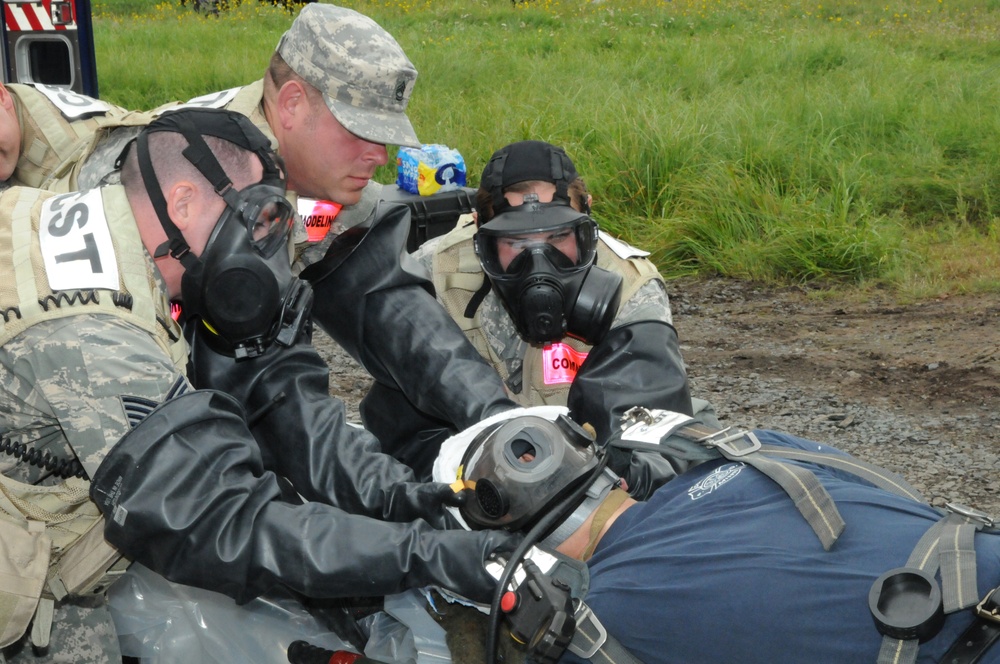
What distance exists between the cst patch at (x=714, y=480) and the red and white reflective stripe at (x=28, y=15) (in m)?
4.51

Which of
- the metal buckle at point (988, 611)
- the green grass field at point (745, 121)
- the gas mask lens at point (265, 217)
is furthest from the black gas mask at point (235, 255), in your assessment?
the green grass field at point (745, 121)

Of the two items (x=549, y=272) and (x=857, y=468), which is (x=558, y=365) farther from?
(x=857, y=468)

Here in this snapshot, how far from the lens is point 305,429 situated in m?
2.74

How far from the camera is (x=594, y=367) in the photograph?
312 centimetres

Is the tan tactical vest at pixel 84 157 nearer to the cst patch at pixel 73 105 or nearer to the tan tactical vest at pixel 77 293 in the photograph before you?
the cst patch at pixel 73 105

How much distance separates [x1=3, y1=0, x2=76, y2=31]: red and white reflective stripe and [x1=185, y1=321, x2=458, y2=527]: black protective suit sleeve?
3.33m

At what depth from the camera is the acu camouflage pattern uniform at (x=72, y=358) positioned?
206 cm

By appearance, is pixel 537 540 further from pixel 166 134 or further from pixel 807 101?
pixel 807 101

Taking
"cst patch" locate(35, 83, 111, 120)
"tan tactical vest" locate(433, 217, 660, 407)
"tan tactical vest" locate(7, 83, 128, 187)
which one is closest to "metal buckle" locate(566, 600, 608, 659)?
"tan tactical vest" locate(433, 217, 660, 407)

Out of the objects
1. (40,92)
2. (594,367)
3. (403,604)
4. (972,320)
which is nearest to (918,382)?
(972,320)

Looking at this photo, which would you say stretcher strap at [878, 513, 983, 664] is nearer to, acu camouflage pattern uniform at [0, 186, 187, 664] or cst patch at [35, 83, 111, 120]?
acu camouflage pattern uniform at [0, 186, 187, 664]

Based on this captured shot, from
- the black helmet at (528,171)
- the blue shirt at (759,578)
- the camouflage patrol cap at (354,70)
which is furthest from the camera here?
the black helmet at (528,171)

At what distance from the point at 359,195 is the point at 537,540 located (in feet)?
5.08

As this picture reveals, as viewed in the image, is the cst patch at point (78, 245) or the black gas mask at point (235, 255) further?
the black gas mask at point (235, 255)
